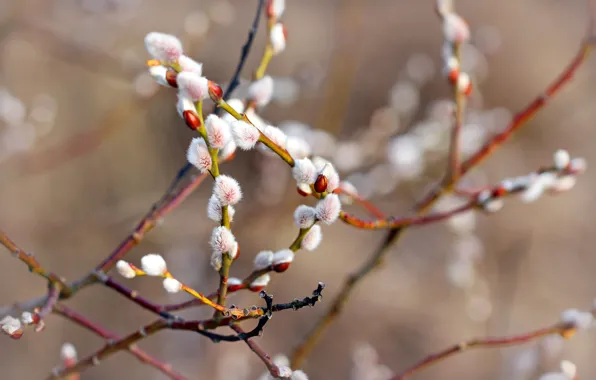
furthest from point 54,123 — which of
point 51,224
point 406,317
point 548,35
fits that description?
point 548,35

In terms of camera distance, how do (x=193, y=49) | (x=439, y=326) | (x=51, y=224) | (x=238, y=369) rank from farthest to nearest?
(x=439, y=326), (x=51, y=224), (x=193, y=49), (x=238, y=369)

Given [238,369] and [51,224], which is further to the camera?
[51,224]

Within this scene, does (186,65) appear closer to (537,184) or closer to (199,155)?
(199,155)

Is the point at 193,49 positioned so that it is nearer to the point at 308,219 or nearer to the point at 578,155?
the point at 308,219

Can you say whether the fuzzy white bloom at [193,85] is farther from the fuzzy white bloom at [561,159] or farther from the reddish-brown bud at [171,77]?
the fuzzy white bloom at [561,159]

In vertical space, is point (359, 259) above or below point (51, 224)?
above

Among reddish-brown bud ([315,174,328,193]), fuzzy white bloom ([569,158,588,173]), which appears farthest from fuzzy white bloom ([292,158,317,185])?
fuzzy white bloom ([569,158,588,173])

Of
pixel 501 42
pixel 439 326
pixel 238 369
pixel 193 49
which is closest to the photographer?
pixel 238 369

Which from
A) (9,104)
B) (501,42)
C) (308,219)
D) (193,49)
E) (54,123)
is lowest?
(308,219)

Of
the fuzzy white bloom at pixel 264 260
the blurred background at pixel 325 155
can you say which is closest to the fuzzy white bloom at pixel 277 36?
the fuzzy white bloom at pixel 264 260
